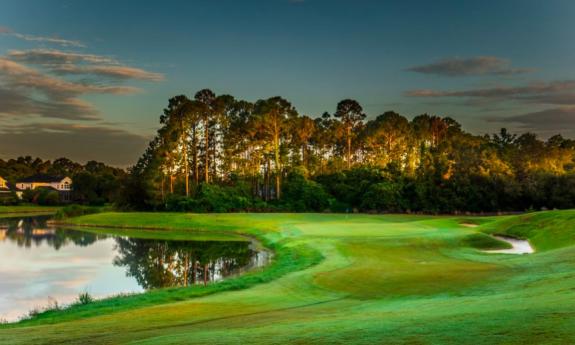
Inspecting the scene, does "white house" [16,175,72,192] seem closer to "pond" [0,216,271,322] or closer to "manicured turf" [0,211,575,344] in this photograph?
"pond" [0,216,271,322]

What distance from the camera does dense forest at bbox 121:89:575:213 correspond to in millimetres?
79062

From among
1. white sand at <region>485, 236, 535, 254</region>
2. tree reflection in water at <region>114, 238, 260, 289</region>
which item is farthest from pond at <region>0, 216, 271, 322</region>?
white sand at <region>485, 236, 535, 254</region>

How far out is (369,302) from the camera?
15578mm

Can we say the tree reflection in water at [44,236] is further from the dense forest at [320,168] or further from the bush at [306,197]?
the bush at [306,197]

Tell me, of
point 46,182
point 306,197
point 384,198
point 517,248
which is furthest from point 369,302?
point 46,182

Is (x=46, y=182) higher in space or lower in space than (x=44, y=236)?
higher

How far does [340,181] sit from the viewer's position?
8800 centimetres

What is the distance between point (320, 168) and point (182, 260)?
67715 millimetres

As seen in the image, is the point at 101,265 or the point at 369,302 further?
the point at 101,265

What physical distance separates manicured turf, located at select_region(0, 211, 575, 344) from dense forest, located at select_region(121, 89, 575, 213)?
139 ft

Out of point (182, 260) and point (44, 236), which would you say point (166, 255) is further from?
point (44, 236)

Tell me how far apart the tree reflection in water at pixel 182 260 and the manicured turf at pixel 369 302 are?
11.8 ft

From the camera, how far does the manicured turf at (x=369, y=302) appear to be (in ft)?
28.7

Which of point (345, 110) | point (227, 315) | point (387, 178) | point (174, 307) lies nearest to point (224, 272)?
point (174, 307)
